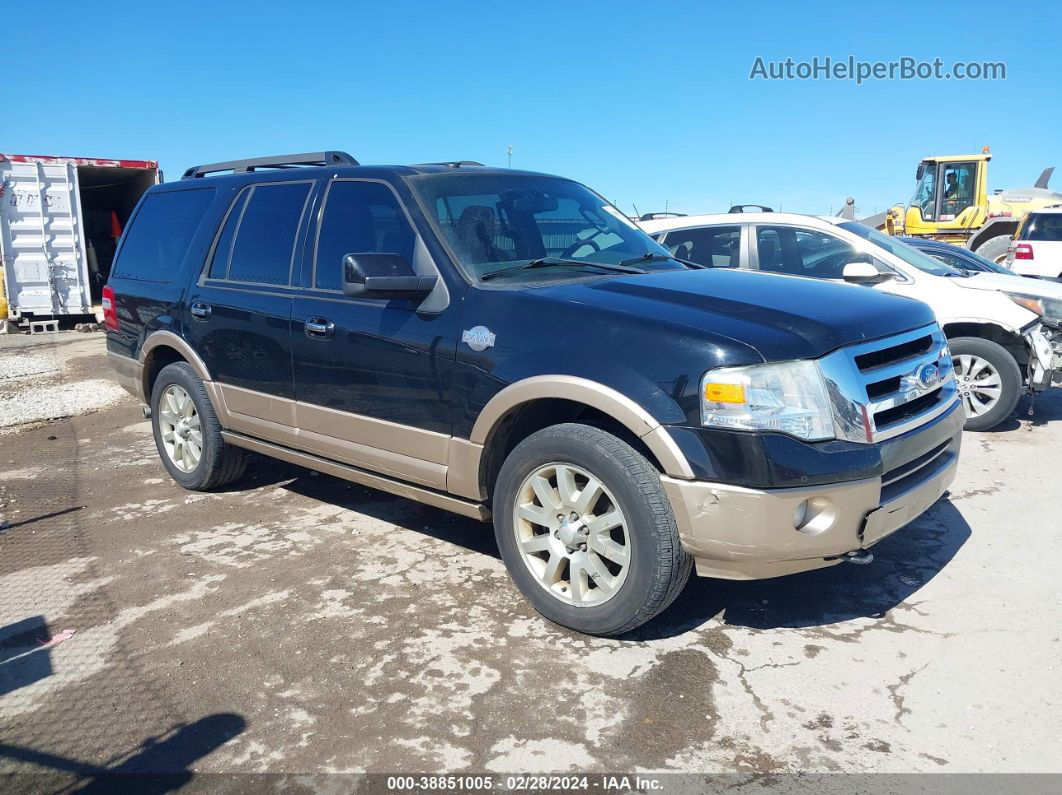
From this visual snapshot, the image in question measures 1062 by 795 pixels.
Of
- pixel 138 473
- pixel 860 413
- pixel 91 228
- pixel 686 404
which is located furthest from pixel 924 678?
pixel 91 228

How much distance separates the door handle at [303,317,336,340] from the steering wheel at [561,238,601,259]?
123cm

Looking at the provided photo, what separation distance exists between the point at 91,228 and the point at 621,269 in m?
19.8

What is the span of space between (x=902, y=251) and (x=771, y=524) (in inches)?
202

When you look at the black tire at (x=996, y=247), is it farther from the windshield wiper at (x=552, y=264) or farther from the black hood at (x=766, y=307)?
the windshield wiper at (x=552, y=264)

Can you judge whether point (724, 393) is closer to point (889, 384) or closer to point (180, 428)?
point (889, 384)

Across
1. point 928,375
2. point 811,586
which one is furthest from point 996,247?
point 811,586

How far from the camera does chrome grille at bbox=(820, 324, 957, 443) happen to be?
2.97 m

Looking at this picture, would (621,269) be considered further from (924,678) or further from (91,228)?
(91,228)

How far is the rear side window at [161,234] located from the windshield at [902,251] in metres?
5.21

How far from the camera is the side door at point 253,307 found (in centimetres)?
447

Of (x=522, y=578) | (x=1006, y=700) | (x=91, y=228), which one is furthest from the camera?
(x=91, y=228)

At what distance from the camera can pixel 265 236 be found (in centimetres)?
470

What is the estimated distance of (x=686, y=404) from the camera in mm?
2936

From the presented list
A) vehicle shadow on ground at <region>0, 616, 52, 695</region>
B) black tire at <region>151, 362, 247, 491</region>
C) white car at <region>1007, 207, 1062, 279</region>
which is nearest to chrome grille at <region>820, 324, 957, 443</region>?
vehicle shadow on ground at <region>0, 616, 52, 695</region>
